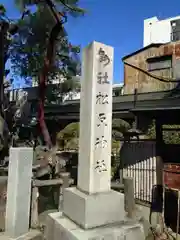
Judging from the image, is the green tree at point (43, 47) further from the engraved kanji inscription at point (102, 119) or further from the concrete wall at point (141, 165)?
the engraved kanji inscription at point (102, 119)

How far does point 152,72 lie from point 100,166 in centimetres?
1488

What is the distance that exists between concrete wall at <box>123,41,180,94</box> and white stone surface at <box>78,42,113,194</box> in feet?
40.5

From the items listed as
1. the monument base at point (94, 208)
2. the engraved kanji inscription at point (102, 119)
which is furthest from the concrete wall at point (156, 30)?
the monument base at point (94, 208)

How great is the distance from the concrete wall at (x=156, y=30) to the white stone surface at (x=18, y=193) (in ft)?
89.2

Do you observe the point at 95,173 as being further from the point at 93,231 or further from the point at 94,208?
the point at 93,231

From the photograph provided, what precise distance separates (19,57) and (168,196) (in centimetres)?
1883

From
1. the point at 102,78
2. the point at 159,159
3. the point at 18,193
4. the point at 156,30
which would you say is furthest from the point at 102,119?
the point at 156,30

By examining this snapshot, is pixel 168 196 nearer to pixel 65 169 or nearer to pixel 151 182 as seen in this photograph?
pixel 151 182

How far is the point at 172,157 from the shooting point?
6.86m

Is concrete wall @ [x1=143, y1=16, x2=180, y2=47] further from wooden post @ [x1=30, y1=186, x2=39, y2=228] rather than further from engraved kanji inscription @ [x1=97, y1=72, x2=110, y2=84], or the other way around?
engraved kanji inscription @ [x1=97, y1=72, x2=110, y2=84]

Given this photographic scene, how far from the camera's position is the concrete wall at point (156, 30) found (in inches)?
1137

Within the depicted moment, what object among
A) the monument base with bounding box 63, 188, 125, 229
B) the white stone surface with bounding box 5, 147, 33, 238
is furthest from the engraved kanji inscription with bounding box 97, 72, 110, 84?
the white stone surface with bounding box 5, 147, 33, 238

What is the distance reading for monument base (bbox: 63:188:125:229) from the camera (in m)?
2.78

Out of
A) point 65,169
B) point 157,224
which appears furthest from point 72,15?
point 157,224
